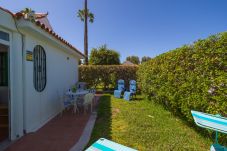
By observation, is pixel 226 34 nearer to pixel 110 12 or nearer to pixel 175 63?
pixel 175 63

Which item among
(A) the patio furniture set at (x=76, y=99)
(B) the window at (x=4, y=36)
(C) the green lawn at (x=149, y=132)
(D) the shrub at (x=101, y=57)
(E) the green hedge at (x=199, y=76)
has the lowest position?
(C) the green lawn at (x=149, y=132)

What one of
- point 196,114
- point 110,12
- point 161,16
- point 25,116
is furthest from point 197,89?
point 110,12

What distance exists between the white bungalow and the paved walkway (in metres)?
0.37

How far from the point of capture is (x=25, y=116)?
20.0ft

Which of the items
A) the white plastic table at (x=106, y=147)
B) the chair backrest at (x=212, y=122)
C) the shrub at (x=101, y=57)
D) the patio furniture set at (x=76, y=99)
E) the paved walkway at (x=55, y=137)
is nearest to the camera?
the white plastic table at (x=106, y=147)

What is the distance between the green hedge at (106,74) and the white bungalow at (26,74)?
1030 cm

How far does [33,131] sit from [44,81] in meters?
2.10

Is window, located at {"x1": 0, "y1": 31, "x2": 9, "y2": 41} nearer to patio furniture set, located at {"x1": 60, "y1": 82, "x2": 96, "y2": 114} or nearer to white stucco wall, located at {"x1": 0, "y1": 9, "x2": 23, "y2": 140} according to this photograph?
white stucco wall, located at {"x1": 0, "y1": 9, "x2": 23, "y2": 140}

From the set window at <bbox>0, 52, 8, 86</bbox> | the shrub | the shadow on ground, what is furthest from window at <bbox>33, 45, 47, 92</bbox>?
the shrub

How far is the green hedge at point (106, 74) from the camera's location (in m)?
19.0

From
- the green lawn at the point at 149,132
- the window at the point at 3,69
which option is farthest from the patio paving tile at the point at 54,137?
the window at the point at 3,69

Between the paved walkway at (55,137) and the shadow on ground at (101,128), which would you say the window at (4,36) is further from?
the shadow on ground at (101,128)

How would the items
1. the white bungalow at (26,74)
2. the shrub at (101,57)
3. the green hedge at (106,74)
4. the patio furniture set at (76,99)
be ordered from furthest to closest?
the shrub at (101,57) → the green hedge at (106,74) → the patio furniture set at (76,99) → the white bungalow at (26,74)

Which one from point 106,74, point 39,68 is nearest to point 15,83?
point 39,68
